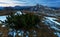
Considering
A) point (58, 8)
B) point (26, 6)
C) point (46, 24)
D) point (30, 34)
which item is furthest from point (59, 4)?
point (30, 34)

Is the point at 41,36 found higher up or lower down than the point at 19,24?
lower down

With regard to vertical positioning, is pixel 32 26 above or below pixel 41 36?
above

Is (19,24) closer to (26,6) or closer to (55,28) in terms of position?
(55,28)

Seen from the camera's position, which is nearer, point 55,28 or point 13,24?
point 13,24

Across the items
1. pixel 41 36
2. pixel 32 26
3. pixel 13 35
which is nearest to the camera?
pixel 13 35

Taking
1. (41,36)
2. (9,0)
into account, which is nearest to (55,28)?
(41,36)

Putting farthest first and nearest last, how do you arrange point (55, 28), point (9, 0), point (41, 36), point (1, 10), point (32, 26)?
point (9, 0) < point (1, 10) < point (55, 28) < point (41, 36) < point (32, 26)

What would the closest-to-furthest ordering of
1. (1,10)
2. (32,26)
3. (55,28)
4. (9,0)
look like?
(32,26), (55,28), (1,10), (9,0)

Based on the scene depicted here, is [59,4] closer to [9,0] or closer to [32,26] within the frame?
[9,0]

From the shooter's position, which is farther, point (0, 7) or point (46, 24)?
point (0, 7)
